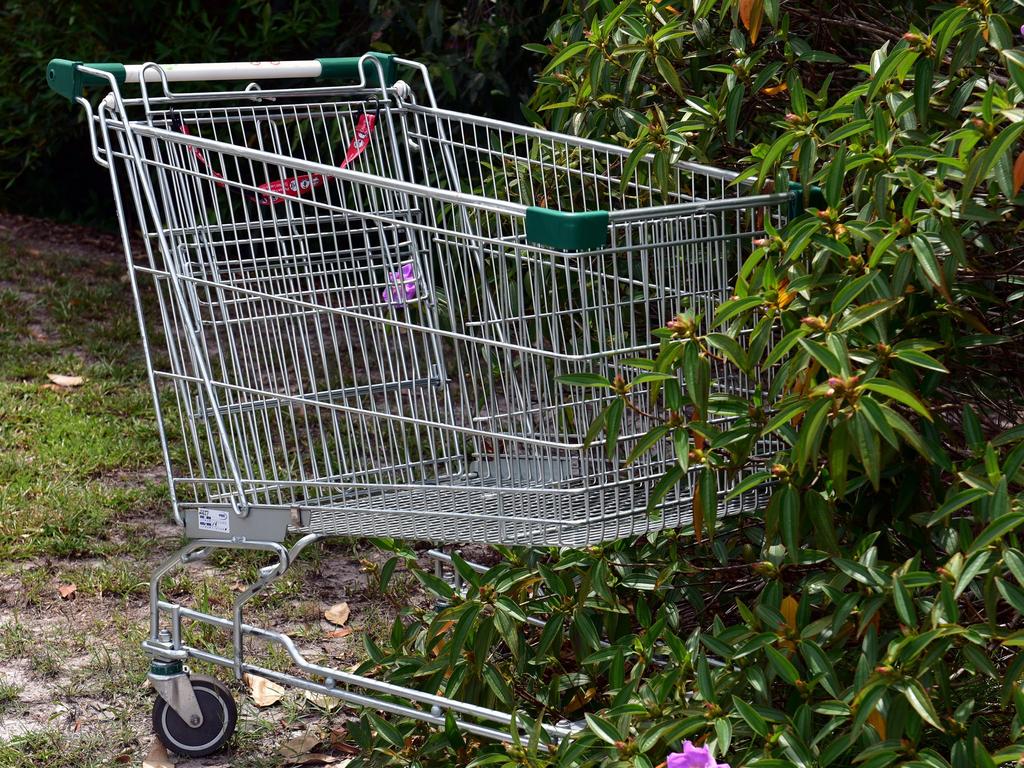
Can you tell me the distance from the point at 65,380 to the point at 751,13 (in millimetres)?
3601

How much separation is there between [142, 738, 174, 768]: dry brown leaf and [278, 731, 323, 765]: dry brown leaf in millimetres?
252

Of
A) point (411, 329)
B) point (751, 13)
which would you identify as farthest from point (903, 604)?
point (751, 13)

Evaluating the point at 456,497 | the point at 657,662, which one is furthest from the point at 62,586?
the point at 657,662

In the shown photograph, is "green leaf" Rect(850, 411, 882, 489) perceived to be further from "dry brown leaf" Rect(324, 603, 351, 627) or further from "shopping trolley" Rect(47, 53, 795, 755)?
"dry brown leaf" Rect(324, 603, 351, 627)

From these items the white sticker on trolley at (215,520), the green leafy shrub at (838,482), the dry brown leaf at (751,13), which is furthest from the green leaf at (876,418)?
the white sticker on trolley at (215,520)

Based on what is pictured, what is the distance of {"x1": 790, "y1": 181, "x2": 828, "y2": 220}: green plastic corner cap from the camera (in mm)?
2359

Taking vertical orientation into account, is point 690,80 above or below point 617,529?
above

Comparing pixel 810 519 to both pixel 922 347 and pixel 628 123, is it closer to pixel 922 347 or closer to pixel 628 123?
pixel 922 347

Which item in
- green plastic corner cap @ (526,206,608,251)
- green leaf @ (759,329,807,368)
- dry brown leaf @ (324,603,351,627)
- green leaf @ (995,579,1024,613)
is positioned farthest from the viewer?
dry brown leaf @ (324,603,351,627)

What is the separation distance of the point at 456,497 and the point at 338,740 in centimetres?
67

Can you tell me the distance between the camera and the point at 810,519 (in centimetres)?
214

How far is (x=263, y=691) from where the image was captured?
311cm

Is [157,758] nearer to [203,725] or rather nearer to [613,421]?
[203,725]

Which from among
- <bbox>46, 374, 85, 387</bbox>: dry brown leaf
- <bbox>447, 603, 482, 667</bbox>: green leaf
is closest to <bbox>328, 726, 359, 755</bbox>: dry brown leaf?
<bbox>447, 603, 482, 667</bbox>: green leaf
